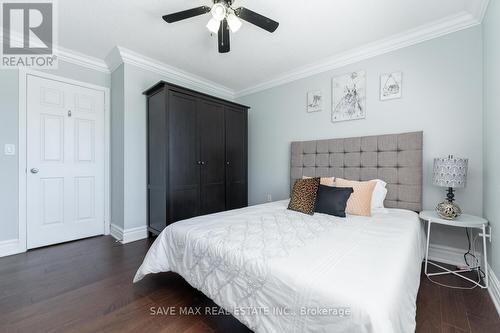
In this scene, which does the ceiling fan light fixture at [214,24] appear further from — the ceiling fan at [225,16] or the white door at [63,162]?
the white door at [63,162]

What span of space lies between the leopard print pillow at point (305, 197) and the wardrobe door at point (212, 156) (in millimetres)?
1323

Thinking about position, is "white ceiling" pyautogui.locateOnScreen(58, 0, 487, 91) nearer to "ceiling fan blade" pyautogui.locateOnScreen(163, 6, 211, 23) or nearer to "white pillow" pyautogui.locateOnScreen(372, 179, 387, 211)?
"ceiling fan blade" pyautogui.locateOnScreen(163, 6, 211, 23)

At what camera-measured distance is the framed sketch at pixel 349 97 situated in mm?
2752

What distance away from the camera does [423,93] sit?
2354 mm

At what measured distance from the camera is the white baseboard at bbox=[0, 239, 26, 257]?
2432 mm

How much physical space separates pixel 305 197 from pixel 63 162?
9.79 ft

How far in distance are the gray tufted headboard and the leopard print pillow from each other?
65 centimetres

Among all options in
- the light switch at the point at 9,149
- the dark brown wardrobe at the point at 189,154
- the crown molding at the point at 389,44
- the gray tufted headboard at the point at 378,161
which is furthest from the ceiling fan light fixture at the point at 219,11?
the light switch at the point at 9,149

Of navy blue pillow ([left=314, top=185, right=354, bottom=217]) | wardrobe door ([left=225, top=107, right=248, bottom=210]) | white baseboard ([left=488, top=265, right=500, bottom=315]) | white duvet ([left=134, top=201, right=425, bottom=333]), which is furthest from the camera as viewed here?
wardrobe door ([left=225, top=107, right=248, bottom=210])

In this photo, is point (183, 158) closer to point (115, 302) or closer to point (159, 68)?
point (159, 68)

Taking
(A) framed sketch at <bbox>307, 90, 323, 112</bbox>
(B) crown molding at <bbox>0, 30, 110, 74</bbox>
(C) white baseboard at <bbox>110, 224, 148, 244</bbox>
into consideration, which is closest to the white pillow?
(A) framed sketch at <bbox>307, 90, 323, 112</bbox>

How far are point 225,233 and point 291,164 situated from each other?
2024 millimetres

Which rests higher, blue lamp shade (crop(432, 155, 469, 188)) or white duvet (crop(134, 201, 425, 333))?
blue lamp shade (crop(432, 155, 469, 188))

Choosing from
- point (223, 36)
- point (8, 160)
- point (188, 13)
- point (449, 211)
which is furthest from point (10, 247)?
point (449, 211)
